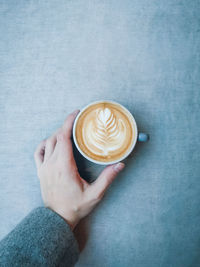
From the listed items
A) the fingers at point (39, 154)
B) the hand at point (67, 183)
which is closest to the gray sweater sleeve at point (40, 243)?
the hand at point (67, 183)

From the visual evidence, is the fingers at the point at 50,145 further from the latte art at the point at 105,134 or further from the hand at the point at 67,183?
the latte art at the point at 105,134

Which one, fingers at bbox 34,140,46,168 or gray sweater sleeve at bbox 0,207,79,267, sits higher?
fingers at bbox 34,140,46,168

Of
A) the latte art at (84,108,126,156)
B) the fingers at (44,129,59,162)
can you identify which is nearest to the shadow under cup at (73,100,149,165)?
the latte art at (84,108,126,156)

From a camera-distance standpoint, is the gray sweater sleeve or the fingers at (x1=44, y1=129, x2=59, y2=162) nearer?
the gray sweater sleeve

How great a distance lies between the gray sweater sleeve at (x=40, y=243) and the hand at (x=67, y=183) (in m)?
0.03

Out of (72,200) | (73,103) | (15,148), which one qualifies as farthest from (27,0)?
(72,200)

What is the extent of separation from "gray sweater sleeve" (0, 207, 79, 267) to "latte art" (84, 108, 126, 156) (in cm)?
24

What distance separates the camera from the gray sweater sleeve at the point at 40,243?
0.47 meters

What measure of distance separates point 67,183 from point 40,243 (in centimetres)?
16

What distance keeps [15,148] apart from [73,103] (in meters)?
0.25

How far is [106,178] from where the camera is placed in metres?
0.56

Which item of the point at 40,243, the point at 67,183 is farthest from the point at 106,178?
the point at 40,243

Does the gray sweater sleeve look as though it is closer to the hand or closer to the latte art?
the hand

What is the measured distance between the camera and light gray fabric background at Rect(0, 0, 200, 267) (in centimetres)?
66
